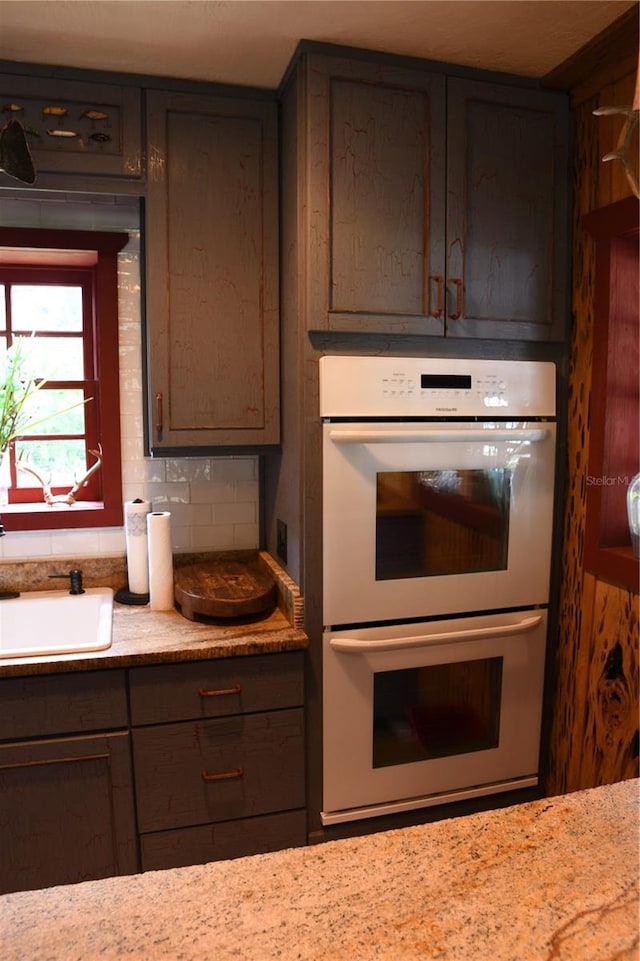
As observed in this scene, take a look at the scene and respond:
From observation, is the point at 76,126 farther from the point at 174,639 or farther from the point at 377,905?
the point at 377,905

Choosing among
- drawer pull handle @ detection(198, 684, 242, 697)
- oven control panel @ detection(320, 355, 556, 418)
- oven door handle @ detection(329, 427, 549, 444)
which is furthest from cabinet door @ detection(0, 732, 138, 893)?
oven control panel @ detection(320, 355, 556, 418)

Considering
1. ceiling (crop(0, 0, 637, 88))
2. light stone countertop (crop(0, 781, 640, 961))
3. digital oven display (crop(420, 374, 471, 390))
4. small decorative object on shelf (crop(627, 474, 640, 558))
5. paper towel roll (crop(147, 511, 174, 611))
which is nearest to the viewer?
light stone countertop (crop(0, 781, 640, 961))

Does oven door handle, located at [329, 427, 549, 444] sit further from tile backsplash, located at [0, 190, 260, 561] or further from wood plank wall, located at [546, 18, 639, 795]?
tile backsplash, located at [0, 190, 260, 561]

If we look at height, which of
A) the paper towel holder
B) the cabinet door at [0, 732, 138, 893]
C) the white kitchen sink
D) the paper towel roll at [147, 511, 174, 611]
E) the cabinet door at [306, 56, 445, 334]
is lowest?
the cabinet door at [0, 732, 138, 893]

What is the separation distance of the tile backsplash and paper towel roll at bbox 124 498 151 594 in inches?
6.2

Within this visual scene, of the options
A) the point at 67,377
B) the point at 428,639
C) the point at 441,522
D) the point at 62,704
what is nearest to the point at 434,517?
the point at 441,522

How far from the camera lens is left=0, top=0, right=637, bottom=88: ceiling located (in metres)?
1.63

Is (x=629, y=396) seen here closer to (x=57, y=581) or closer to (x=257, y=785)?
(x=257, y=785)

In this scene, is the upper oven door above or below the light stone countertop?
above

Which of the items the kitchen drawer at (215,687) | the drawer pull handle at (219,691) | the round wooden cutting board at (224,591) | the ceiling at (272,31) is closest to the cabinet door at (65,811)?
the kitchen drawer at (215,687)

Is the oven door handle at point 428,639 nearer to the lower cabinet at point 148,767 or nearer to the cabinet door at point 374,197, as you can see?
the lower cabinet at point 148,767

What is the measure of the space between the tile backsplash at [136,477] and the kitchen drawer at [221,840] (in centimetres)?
92

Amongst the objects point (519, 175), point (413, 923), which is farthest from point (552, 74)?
point (413, 923)

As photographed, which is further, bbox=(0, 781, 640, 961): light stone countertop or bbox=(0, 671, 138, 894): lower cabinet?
bbox=(0, 671, 138, 894): lower cabinet
